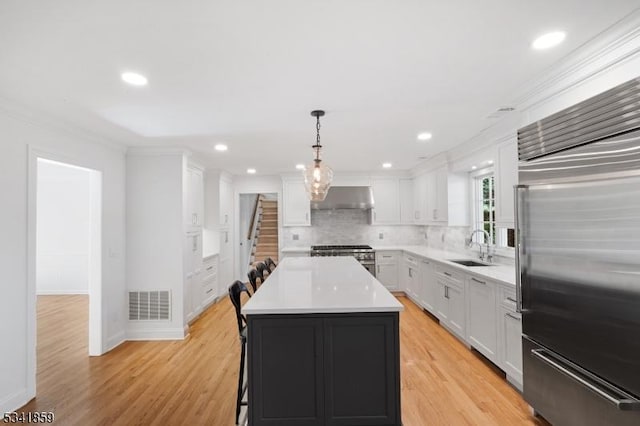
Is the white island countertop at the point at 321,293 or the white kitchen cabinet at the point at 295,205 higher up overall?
the white kitchen cabinet at the point at 295,205

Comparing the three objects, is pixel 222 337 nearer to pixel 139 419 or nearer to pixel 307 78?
pixel 139 419

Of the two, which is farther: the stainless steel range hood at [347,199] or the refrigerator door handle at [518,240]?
the stainless steel range hood at [347,199]

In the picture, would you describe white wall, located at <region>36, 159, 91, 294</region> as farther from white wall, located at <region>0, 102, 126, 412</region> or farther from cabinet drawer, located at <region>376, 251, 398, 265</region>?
cabinet drawer, located at <region>376, 251, 398, 265</region>

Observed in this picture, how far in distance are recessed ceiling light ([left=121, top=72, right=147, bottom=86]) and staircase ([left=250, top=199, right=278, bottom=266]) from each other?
251 inches

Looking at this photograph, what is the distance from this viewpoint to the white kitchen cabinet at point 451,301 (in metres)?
3.84

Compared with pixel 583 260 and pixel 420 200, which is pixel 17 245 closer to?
pixel 583 260

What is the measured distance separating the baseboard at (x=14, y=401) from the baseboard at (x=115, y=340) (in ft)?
3.53

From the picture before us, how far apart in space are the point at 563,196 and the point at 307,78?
1767 mm

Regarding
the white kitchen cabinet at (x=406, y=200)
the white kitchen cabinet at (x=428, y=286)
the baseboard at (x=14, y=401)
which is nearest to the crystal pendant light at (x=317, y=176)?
the white kitchen cabinet at (x=428, y=286)

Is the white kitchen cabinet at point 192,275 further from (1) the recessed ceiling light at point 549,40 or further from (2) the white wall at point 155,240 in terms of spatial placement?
(1) the recessed ceiling light at point 549,40

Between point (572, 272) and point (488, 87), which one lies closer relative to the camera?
point (572, 272)

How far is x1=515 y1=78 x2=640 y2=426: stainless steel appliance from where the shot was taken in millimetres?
1571

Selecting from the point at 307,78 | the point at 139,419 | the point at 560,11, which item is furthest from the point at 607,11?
the point at 139,419

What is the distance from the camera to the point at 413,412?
2.52m
